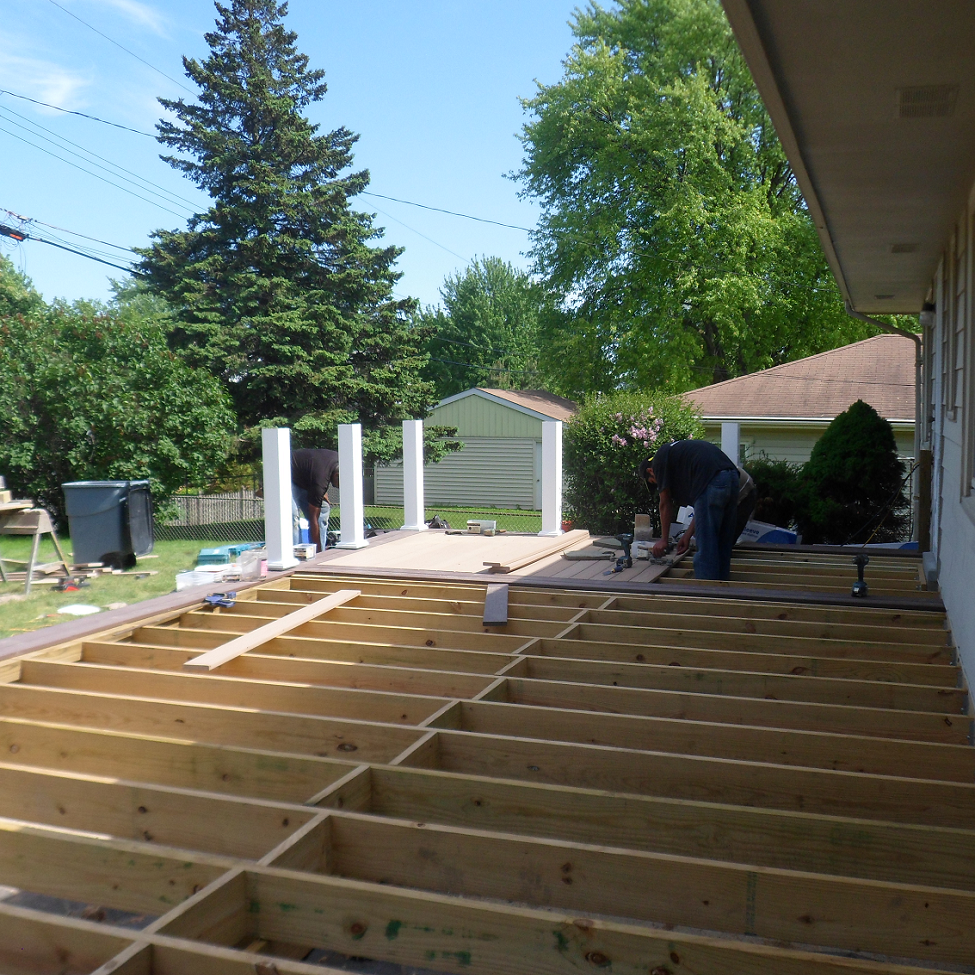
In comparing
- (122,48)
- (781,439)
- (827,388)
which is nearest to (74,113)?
(122,48)

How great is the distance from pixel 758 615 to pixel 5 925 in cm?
403

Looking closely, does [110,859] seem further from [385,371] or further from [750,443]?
[385,371]

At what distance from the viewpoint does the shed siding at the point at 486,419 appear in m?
23.4

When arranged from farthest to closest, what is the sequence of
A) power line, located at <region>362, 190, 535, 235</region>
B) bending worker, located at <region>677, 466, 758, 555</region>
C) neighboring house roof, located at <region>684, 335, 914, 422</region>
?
A: power line, located at <region>362, 190, 535, 235</region> < neighboring house roof, located at <region>684, 335, 914, 422</region> < bending worker, located at <region>677, 466, 758, 555</region>

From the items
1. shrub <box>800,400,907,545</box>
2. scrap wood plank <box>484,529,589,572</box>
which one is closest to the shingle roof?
shrub <box>800,400,907,545</box>

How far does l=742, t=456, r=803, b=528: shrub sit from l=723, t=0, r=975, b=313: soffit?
4.67 m

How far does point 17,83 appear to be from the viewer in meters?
25.2

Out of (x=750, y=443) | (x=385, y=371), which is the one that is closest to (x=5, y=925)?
(x=750, y=443)

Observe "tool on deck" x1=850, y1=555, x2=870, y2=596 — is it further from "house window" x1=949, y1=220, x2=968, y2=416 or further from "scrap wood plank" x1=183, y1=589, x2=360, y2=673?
"scrap wood plank" x1=183, y1=589, x2=360, y2=673

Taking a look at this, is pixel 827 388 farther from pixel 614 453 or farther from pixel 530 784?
pixel 530 784

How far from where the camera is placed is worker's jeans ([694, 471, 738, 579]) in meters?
5.86

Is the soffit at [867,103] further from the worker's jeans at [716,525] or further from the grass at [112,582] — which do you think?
the grass at [112,582]

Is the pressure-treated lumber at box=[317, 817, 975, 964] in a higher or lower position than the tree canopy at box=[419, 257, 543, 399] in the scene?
lower

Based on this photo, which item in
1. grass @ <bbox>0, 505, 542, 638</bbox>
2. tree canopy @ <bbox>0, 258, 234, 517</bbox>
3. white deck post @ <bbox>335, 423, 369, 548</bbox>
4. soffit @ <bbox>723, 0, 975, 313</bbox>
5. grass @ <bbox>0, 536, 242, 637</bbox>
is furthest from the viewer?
tree canopy @ <bbox>0, 258, 234, 517</bbox>
